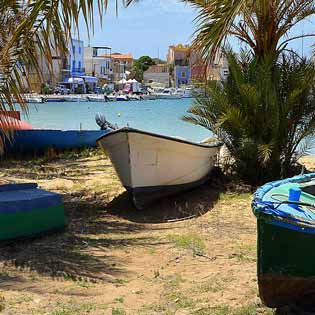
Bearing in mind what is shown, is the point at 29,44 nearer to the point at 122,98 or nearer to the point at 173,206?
the point at 173,206

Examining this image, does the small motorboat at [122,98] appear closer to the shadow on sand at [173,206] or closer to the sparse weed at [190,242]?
the shadow on sand at [173,206]

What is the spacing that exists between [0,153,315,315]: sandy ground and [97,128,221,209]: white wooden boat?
29cm

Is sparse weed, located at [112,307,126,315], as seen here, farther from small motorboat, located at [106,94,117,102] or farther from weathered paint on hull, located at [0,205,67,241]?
small motorboat, located at [106,94,117,102]

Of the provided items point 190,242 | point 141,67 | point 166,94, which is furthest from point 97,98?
point 190,242

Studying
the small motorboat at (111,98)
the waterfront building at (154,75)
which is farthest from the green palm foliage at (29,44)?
the waterfront building at (154,75)

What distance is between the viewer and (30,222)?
6598 millimetres

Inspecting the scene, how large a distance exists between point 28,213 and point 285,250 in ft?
10.7

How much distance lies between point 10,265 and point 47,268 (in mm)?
385

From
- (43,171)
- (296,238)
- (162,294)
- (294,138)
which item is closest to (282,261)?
(296,238)

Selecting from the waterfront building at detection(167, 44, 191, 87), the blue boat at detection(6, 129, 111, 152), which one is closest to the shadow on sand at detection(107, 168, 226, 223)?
the waterfront building at detection(167, 44, 191, 87)

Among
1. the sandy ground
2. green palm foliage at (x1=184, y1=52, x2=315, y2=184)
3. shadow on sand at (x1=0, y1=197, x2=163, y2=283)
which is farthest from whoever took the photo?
green palm foliage at (x1=184, y1=52, x2=315, y2=184)

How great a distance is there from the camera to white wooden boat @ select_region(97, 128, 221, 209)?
8648mm

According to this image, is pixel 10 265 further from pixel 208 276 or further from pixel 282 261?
pixel 282 261

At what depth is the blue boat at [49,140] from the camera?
50.9ft
